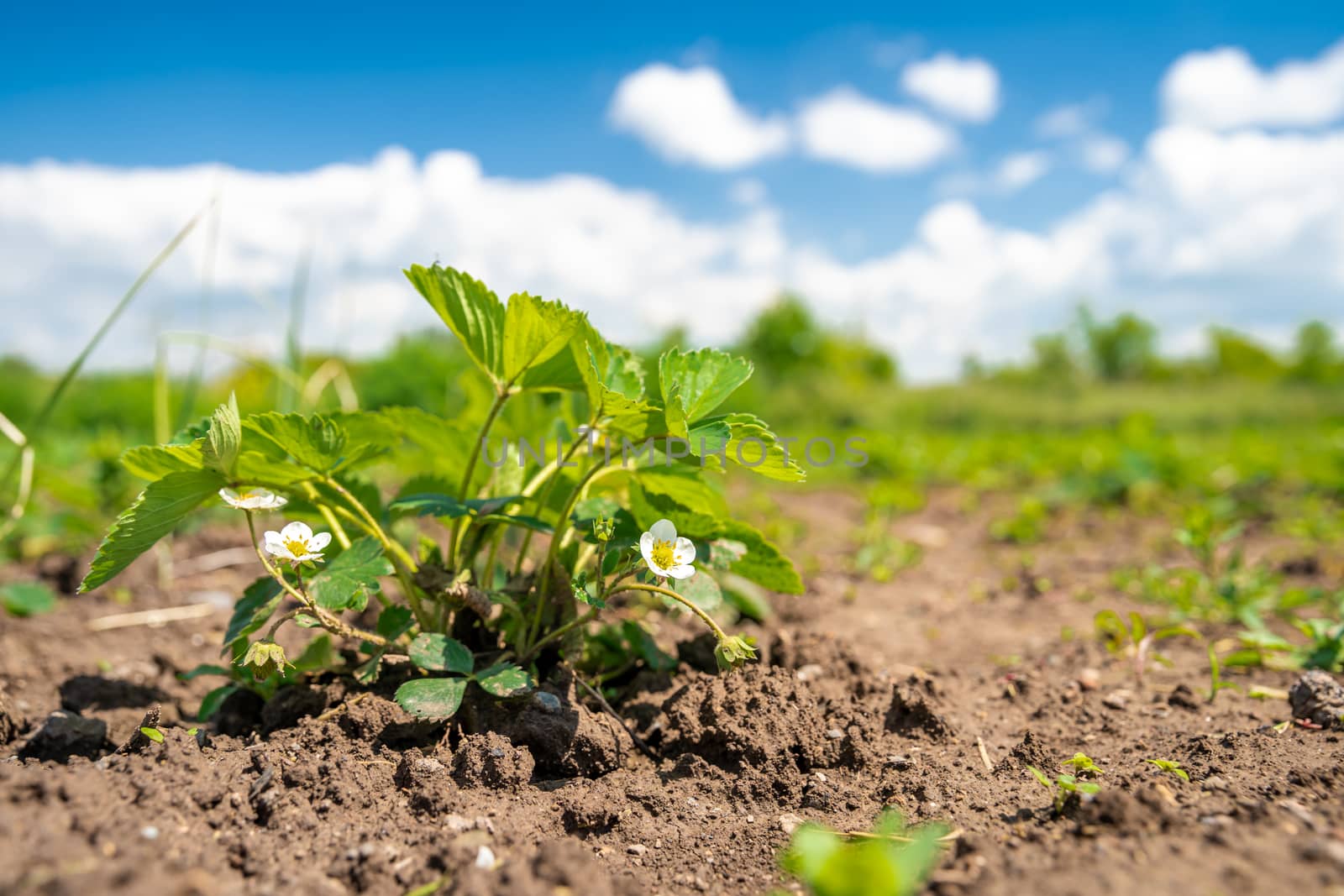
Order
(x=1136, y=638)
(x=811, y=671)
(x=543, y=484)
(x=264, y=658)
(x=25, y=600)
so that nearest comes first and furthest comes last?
(x=264, y=658), (x=543, y=484), (x=811, y=671), (x=1136, y=638), (x=25, y=600)

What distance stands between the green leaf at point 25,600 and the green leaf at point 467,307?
2.15 m

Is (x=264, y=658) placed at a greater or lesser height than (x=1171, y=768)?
greater

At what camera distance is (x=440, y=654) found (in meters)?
1.72

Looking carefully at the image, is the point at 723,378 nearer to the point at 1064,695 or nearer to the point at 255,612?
the point at 255,612

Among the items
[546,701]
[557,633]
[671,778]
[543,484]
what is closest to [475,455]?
[543,484]

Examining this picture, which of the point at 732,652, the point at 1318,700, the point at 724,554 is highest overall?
the point at 724,554

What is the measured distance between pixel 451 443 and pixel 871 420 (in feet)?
48.4

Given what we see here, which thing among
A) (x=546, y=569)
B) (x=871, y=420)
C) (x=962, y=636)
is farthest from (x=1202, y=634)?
(x=871, y=420)

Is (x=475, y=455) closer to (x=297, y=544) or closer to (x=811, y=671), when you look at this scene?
(x=297, y=544)

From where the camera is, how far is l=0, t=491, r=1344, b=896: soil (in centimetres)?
123

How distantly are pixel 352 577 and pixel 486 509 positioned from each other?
29 centimetres

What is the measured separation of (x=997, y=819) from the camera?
152cm

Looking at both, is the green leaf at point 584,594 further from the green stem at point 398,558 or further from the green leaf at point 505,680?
the green stem at point 398,558

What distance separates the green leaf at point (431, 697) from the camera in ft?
5.29
